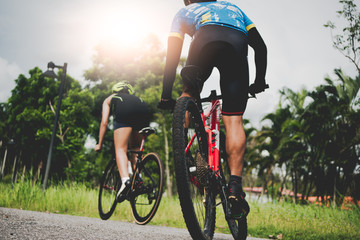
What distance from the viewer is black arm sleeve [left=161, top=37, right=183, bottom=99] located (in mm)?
2018

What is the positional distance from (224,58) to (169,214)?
3.93m

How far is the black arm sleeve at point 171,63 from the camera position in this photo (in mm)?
2018

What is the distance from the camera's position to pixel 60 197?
5.38 metres

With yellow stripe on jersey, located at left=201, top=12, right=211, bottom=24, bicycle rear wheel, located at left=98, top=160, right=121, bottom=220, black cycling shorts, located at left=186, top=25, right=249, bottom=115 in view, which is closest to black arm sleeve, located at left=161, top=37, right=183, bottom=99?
black cycling shorts, located at left=186, top=25, right=249, bottom=115

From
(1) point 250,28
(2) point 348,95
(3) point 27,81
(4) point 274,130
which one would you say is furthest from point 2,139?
(1) point 250,28

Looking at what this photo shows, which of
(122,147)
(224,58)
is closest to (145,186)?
(122,147)

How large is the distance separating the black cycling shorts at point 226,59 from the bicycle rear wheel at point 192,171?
0.27 m

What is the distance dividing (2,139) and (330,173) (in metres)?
30.0

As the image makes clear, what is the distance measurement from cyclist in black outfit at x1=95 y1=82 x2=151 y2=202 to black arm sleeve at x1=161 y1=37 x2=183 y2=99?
6.19 ft

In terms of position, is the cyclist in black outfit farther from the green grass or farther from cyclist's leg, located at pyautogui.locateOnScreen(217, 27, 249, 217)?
cyclist's leg, located at pyautogui.locateOnScreen(217, 27, 249, 217)

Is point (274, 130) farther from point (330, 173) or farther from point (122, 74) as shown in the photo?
point (122, 74)

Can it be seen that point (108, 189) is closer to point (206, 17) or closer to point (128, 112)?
point (128, 112)

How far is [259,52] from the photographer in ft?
7.23

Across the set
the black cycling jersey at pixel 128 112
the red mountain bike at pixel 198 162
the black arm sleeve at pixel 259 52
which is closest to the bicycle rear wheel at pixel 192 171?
the red mountain bike at pixel 198 162
